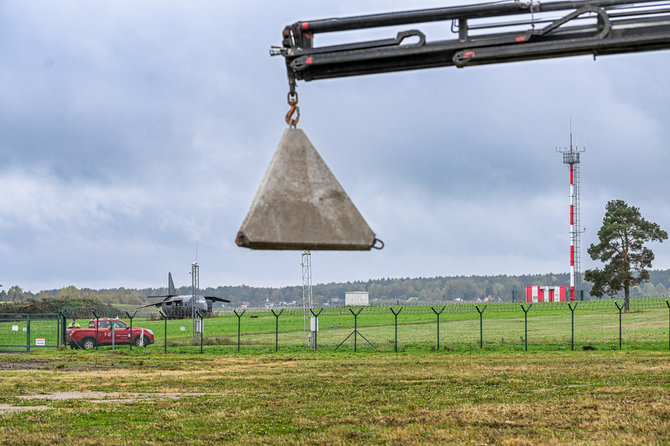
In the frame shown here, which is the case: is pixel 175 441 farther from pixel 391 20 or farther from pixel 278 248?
pixel 391 20

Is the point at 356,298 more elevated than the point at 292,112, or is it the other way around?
the point at 292,112

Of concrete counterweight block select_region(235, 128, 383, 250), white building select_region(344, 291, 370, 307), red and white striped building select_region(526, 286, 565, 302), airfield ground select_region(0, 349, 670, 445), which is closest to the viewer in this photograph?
concrete counterweight block select_region(235, 128, 383, 250)

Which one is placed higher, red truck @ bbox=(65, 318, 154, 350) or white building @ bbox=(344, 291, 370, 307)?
red truck @ bbox=(65, 318, 154, 350)

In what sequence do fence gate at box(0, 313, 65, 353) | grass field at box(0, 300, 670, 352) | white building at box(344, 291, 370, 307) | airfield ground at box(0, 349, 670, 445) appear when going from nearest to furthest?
airfield ground at box(0, 349, 670, 445) → grass field at box(0, 300, 670, 352) → fence gate at box(0, 313, 65, 353) → white building at box(344, 291, 370, 307)

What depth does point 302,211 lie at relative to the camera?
25.1ft

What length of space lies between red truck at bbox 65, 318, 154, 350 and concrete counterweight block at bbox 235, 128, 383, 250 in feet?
110

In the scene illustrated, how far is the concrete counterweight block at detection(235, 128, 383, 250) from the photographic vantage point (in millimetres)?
7535

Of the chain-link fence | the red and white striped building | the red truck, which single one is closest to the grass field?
the chain-link fence

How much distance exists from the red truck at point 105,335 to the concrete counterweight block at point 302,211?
33672 mm

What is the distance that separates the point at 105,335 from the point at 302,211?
116 feet

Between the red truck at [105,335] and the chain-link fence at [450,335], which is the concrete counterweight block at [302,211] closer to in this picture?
the chain-link fence at [450,335]

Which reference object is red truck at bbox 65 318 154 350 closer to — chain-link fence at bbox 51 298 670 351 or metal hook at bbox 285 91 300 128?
chain-link fence at bbox 51 298 670 351

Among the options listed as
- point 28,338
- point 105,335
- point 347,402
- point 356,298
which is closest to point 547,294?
point 356,298

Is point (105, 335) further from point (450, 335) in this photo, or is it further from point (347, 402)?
point (347, 402)
